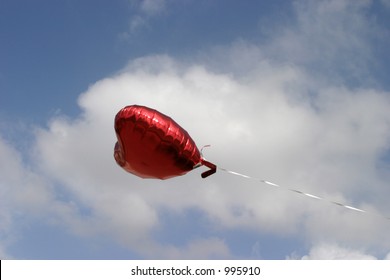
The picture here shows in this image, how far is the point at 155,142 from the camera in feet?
60.1

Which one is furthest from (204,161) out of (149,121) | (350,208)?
(350,208)

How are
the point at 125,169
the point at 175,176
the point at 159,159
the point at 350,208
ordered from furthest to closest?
the point at 125,169, the point at 175,176, the point at 159,159, the point at 350,208

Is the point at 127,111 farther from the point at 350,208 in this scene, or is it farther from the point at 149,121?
the point at 350,208

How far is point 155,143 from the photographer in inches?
722

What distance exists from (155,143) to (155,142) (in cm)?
5

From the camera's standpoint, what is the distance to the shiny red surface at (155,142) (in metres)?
18.3

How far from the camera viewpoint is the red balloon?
18.3 meters

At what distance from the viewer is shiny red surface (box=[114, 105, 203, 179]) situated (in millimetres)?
18328

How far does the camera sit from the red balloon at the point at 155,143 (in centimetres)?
1833
